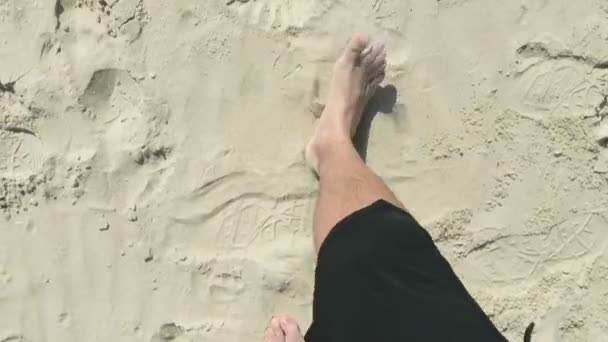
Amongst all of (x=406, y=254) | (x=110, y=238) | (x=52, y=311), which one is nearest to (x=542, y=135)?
(x=406, y=254)

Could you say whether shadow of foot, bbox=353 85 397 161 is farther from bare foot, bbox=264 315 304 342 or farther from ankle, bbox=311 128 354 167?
bare foot, bbox=264 315 304 342

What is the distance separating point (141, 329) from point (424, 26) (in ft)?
3.48

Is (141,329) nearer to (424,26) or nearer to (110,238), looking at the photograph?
(110,238)

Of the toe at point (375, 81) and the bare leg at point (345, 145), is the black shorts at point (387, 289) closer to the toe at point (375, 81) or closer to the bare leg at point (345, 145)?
the bare leg at point (345, 145)

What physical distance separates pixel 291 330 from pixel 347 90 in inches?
24.3

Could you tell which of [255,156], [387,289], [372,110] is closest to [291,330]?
[387,289]

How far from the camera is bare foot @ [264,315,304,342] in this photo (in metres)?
1.98

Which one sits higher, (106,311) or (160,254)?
(160,254)

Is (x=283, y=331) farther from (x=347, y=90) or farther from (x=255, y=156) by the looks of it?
(x=347, y=90)

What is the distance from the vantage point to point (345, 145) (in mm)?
2035

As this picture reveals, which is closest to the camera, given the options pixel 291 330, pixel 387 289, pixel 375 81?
pixel 387 289

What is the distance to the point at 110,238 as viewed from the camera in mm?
A: 2059

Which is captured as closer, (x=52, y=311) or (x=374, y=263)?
(x=374, y=263)

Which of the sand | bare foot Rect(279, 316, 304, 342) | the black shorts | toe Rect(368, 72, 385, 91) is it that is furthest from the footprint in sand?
bare foot Rect(279, 316, 304, 342)
